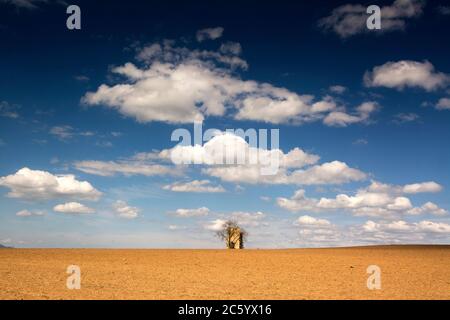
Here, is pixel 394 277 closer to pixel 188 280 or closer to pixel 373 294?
pixel 373 294

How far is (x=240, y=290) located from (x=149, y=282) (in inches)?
188

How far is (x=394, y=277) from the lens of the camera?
24.2 metres

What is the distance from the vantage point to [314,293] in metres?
17.7
